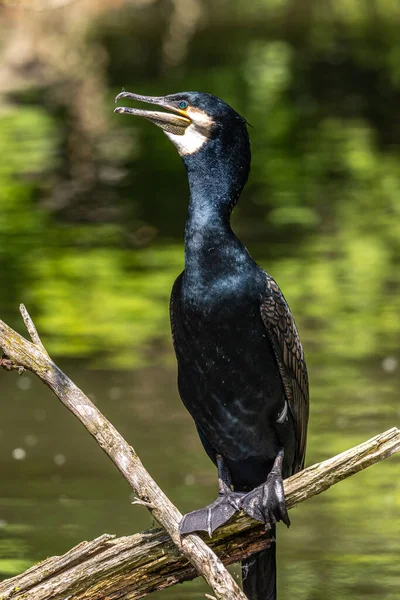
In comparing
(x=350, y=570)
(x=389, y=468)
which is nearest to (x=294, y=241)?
(x=389, y=468)

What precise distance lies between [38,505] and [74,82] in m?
13.8

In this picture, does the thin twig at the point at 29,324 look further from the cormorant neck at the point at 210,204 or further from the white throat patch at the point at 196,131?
the white throat patch at the point at 196,131

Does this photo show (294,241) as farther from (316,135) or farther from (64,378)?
(64,378)

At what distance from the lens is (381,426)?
718 cm

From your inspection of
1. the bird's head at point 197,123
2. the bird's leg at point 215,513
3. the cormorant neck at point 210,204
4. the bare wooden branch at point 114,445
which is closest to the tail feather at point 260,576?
the bird's leg at point 215,513

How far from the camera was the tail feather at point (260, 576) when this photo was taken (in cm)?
484

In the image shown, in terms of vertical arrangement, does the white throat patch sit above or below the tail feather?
above

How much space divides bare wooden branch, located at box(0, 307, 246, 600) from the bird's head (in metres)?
0.83

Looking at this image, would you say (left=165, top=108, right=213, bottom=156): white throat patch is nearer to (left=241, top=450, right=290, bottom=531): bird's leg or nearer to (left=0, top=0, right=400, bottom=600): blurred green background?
(left=241, top=450, right=290, bottom=531): bird's leg

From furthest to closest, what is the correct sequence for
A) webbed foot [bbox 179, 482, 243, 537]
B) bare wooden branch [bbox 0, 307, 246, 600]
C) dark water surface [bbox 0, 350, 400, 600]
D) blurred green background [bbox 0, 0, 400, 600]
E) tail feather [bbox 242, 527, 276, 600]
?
blurred green background [bbox 0, 0, 400, 600], dark water surface [bbox 0, 350, 400, 600], tail feather [bbox 242, 527, 276, 600], webbed foot [bbox 179, 482, 243, 537], bare wooden branch [bbox 0, 307, 246, 600]

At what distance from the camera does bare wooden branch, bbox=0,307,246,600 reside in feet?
14.1

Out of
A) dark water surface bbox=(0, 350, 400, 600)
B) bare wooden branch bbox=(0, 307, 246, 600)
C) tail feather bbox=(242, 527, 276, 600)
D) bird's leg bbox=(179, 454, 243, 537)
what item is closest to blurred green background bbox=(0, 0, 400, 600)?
dark water surface bbox=(0, 350, 400, 600)

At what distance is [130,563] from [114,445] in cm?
45

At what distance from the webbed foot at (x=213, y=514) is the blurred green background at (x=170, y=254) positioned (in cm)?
98
